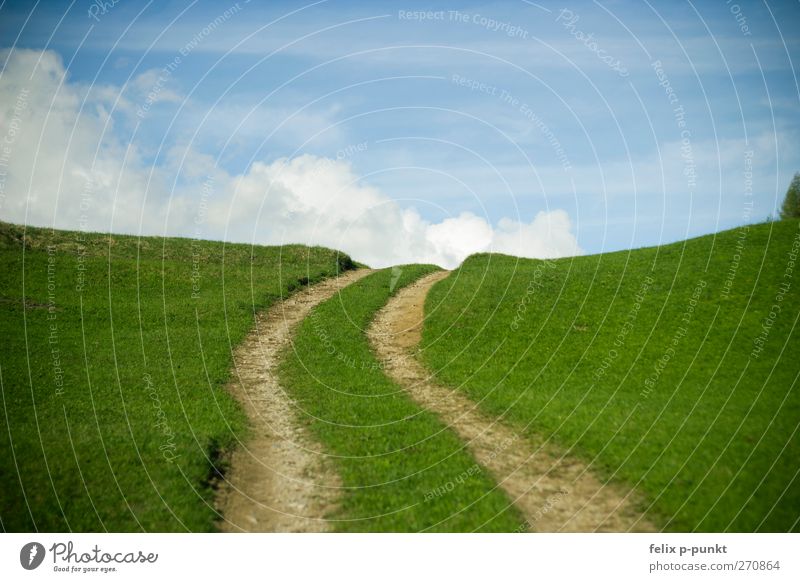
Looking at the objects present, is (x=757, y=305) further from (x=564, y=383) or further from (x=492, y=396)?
(x=492, y=396)

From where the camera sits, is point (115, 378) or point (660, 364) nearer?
point (660, 364)

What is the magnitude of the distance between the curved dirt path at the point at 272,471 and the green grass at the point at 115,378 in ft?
2.69

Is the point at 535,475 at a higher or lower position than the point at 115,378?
lower

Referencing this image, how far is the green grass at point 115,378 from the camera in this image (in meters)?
13.6

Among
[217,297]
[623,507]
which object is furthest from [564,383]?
[217,297]

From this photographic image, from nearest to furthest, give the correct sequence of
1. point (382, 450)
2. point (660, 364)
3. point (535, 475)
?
1. point (535, 475)
2. point (382, 450)
3. point (660, 364)
